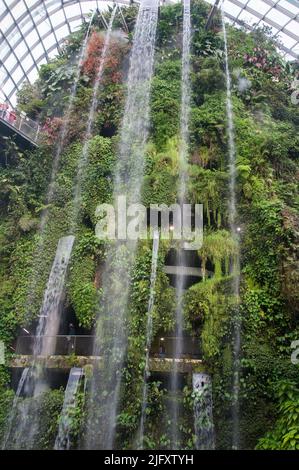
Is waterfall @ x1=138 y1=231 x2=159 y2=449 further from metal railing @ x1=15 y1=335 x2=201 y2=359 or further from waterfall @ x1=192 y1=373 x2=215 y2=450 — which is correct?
waterfall @ x1=192 y1=373 x2=215 y2=450

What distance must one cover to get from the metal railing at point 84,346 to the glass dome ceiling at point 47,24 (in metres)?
16.2

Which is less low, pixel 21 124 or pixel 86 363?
pixel 21 124

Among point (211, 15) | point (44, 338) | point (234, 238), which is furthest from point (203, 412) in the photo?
point (211, 15)

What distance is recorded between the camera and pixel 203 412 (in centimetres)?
959

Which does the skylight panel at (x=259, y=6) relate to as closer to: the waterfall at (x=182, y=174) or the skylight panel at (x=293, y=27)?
the skylight panel at (x=293, y=27)

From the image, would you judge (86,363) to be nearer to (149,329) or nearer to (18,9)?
(149,329)

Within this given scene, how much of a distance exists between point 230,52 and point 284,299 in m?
13.7

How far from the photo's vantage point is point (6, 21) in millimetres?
20531

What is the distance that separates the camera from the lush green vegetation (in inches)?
378

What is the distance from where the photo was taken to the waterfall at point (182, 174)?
9.78 m

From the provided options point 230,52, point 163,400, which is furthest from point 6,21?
point 163,400

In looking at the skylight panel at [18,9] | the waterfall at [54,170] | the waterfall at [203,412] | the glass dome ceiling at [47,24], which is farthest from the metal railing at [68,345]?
the skylight panel at [18,9]

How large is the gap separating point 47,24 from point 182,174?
54.6 ft

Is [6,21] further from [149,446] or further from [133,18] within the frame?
[149,446]
